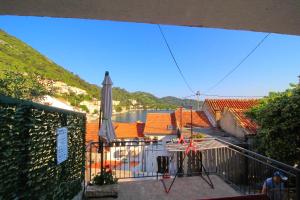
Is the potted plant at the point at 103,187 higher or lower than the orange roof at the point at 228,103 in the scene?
lower

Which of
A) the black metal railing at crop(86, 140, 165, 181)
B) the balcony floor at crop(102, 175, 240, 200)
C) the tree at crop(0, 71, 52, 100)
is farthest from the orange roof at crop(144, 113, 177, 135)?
the balcony floor at crop(102, 175, 240, 200)

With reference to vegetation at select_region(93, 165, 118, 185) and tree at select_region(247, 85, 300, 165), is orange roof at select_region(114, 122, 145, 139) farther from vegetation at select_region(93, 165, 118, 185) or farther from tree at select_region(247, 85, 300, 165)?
vegetation at select_region(93, 165, 118, 185)

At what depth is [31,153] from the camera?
2.50 m

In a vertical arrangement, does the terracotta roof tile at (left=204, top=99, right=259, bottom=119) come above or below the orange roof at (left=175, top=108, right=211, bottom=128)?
above

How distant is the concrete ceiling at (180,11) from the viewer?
280cm

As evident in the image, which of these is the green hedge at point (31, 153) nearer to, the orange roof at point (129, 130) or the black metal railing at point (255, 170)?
the black metal railing at point (255, 170)

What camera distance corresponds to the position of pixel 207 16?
3146 millimetres

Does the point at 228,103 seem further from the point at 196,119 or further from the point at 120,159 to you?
the point at 120,159

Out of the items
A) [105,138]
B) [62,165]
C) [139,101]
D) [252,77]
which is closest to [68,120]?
[62,165]

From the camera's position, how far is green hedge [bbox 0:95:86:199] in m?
1.92

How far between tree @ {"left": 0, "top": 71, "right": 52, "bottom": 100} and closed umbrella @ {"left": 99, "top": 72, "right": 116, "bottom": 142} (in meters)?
4.09

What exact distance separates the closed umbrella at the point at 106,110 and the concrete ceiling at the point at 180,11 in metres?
2.50

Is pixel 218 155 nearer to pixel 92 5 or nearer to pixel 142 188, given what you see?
pixel 142 188

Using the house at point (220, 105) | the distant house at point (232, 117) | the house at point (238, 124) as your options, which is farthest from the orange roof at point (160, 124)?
the house at point (238, 124)
